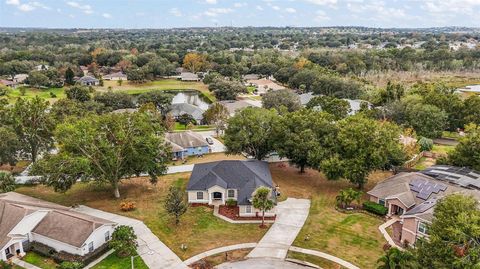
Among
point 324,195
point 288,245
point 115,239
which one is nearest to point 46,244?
point 115,239

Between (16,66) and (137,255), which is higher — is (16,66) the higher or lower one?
the higher one

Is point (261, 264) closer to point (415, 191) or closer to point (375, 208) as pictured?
point (375, 208)

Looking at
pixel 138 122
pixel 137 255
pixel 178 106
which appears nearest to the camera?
pixel 137 255

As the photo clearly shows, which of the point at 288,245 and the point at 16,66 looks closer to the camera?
the point at 288,245

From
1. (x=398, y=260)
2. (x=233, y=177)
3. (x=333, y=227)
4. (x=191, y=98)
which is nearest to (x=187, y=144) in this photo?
(x=233, y=177)

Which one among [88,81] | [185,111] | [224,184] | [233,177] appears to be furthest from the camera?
[88,81]

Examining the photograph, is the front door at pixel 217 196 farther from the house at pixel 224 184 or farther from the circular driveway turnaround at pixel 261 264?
the circular driveway turnaround at pixel 261 264

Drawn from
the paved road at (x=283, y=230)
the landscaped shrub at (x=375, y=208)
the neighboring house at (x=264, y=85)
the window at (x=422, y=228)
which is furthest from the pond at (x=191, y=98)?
the window at (x=422, y=228)

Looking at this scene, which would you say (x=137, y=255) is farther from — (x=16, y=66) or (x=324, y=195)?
(x=16, y=66)
